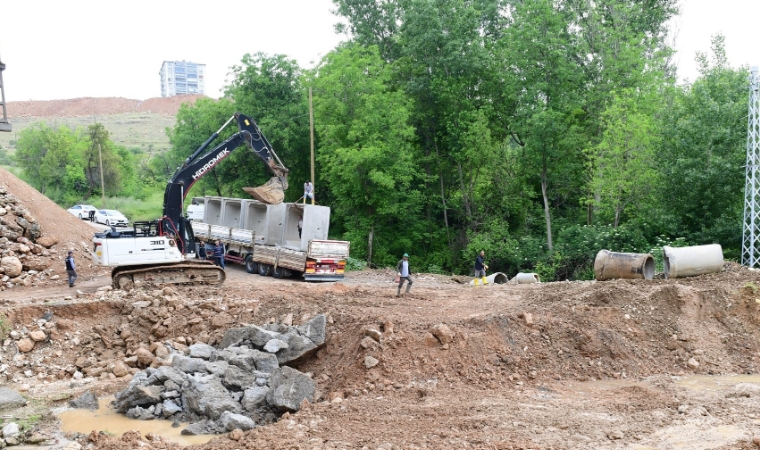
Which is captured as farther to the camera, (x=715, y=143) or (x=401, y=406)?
(x=715, y=143)

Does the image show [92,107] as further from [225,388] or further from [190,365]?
[225,388]

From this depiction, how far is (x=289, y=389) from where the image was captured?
11.2 m

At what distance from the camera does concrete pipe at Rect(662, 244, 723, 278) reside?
54.0ft

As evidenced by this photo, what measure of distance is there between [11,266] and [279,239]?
8573 mm

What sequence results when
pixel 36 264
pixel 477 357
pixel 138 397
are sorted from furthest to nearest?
pixel 36 264
pixel 477 357
pixel 138 397

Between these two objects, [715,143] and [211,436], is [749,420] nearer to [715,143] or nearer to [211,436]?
[211,436]

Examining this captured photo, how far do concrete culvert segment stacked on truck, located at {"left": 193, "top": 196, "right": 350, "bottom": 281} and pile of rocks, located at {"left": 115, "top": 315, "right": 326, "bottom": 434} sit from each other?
8.61 meters

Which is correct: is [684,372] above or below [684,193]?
below

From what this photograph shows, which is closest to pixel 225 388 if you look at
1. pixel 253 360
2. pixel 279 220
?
pixel 253 360

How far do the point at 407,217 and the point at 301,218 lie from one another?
34.6 ft

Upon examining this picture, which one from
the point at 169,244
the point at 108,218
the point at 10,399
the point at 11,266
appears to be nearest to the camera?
the point at 10,399

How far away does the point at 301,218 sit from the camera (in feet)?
78.5

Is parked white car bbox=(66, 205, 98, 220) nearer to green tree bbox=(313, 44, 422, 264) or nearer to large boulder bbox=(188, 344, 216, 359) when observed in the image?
green tree bbox=(313, 44, 422, 264)

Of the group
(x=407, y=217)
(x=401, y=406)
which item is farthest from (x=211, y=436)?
(x=407, y=217)
